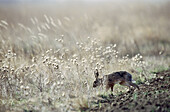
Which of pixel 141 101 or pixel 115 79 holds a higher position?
pixel 115 79

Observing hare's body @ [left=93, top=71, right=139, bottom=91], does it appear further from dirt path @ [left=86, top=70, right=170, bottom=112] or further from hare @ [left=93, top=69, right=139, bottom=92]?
dirt path @ [left=86, top=70, right=170, bottom=112]

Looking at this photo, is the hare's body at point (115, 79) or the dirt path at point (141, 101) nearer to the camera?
the dirt path at point (141, 101)

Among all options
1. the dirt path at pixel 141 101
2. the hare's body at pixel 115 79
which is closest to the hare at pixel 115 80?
the hare's body at pixel 115 79

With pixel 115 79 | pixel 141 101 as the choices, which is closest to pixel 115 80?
pixel 115 79

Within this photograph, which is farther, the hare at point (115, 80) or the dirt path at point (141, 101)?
the hare at point (115, 80)

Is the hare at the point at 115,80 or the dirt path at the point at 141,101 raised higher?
the hare at the point at 115,80

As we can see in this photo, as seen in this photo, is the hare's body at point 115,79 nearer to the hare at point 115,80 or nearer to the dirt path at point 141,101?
the hare at point 115,80

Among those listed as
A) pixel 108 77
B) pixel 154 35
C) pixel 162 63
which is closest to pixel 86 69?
pixel 108 77

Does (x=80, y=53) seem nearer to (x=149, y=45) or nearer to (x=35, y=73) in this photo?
(x=35, y=73)

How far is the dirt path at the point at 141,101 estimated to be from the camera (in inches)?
226

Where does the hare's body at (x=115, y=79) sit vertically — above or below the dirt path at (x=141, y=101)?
above

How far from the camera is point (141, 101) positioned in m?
6.14

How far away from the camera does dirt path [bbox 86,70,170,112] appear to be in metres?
5.75

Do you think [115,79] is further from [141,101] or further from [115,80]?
[141,101]
